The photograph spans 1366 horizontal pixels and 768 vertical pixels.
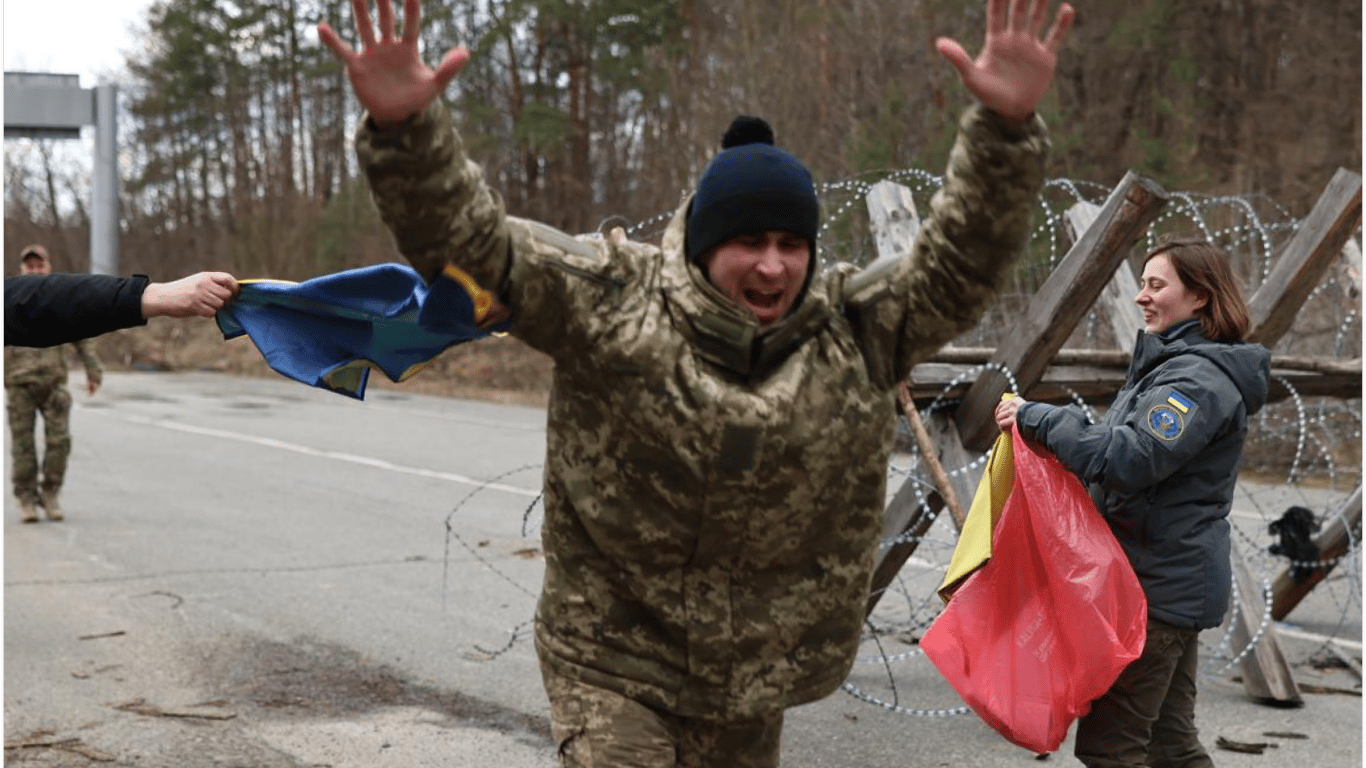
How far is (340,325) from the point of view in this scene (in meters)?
3.66

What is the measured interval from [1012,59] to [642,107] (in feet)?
78.4

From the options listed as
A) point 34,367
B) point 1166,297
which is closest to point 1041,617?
point 1166,297

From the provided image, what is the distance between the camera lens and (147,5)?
122ft

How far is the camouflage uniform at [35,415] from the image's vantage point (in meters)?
10.0

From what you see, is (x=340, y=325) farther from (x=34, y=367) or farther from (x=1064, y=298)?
(x=34, y=367)

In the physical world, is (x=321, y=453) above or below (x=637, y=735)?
below

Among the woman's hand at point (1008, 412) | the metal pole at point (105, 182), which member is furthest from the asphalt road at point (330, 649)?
the metal pole at point (105, 182)

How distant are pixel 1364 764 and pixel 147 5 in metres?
37.3

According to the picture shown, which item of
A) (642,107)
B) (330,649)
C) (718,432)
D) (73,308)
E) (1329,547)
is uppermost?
(642,107)

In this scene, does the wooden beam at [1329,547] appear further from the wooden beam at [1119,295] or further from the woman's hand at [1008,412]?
the woman's hand at [1008,412]

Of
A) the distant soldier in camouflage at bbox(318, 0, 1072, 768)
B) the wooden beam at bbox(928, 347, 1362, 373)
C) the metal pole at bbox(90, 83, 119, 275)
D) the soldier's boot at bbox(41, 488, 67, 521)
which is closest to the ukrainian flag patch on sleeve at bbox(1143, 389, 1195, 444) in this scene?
the distant soldier in camouflage at bbox(318, 0, 1072, 768)

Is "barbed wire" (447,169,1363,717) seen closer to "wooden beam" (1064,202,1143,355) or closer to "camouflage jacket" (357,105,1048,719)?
"wooden beam" (1064,202,1143,355)

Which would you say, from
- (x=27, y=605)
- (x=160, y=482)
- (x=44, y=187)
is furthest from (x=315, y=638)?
(x=44, y=187)

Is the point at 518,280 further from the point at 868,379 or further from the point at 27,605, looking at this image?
the point at 27,605
